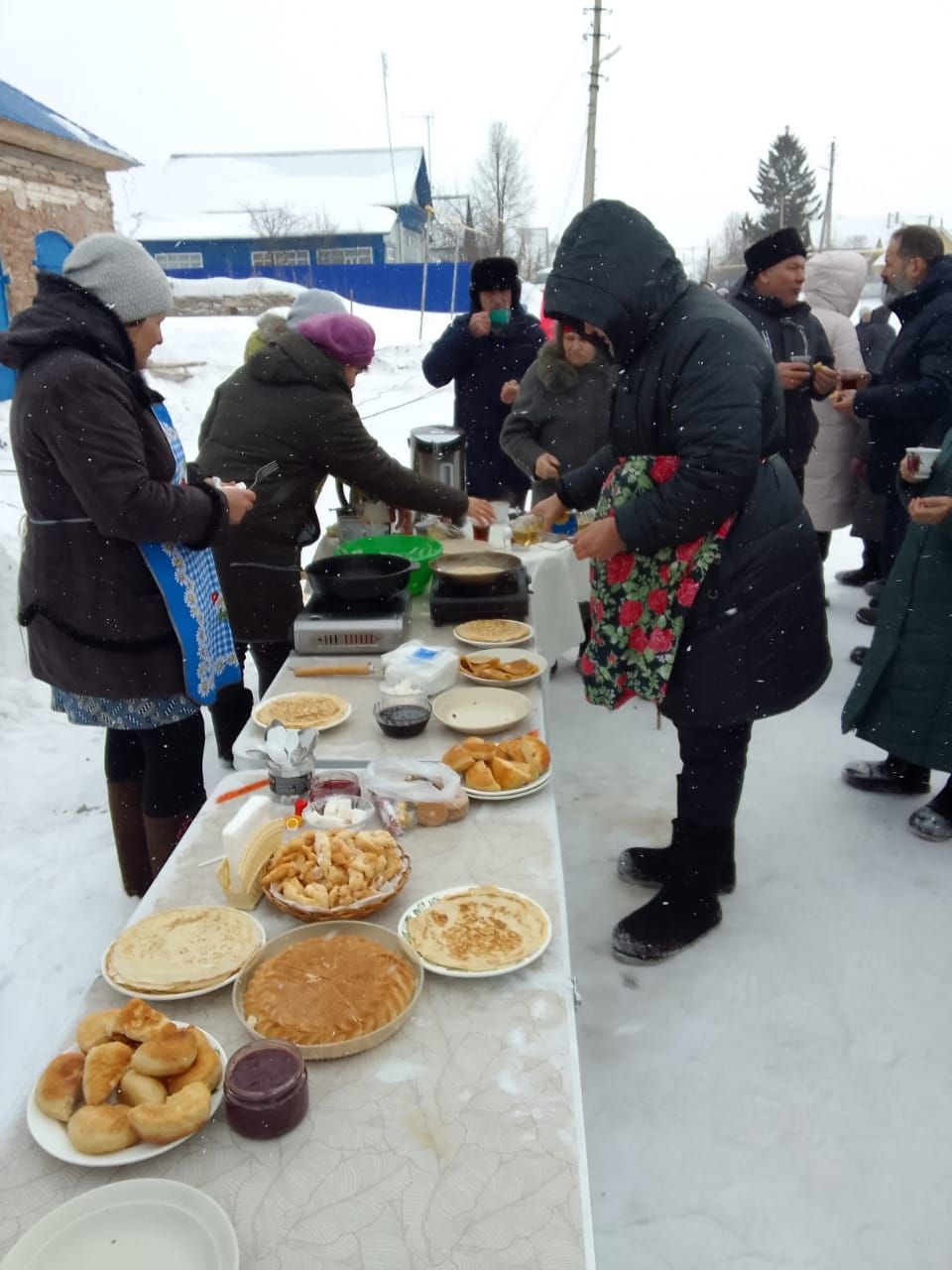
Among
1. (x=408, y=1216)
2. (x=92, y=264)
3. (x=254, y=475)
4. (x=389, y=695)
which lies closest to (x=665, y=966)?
(x=389, y=695)

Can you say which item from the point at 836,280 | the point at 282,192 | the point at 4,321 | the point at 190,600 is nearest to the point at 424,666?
the point at 190,600

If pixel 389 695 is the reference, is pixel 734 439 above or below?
above

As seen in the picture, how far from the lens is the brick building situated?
29.6 ft

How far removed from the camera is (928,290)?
4.06m

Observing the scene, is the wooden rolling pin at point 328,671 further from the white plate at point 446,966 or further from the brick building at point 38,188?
the brick building at point 38,188

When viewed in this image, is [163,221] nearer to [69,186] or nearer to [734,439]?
[69,186]

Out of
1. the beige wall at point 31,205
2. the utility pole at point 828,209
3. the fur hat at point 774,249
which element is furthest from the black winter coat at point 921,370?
the utility pole at point 828,209

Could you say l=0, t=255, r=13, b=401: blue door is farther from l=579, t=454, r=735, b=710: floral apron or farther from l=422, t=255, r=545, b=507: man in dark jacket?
l=579, t=454, r=735, b=710: floral apron

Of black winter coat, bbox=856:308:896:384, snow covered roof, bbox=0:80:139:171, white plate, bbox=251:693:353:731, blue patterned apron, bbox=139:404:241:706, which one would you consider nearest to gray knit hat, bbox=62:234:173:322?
blue patterned apron, bbox=139:404:241:706

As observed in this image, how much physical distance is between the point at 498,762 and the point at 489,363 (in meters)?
3.65

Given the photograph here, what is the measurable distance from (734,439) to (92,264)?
5.12ft

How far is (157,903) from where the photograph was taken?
1.57 m

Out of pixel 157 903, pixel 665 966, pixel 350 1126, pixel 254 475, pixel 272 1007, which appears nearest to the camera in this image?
pixel 350 1126

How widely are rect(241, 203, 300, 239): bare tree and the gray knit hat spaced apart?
2951 cm
